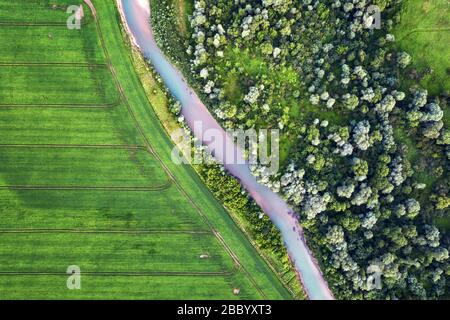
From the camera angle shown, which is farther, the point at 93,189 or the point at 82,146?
the point at 82,146

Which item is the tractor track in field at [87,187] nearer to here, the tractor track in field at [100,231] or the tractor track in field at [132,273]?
the tractor track in field at [100,231]

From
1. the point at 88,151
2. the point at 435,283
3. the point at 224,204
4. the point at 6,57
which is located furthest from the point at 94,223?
the point at 435,283

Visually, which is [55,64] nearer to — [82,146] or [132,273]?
[82,146]

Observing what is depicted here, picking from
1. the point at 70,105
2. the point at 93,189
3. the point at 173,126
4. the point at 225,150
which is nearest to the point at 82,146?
the point at 70,105

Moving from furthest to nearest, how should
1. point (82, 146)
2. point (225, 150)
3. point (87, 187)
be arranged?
point (225, 150)
point (82, 146)
point (87, 187)

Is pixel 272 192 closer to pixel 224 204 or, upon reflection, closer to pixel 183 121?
pixel 224 204

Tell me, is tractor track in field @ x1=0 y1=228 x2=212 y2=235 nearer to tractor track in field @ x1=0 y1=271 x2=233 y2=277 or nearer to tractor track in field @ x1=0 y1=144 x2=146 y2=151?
tractor track in field @ x1=0 y1=271 x2=233 y2=277

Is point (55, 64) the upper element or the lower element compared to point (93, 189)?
upper
